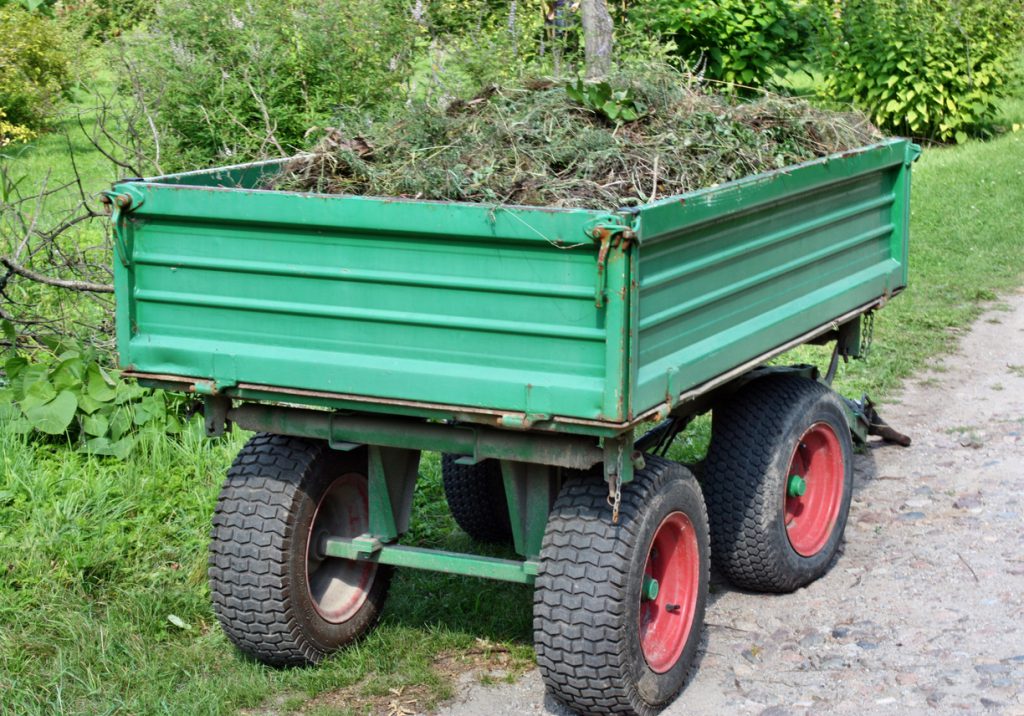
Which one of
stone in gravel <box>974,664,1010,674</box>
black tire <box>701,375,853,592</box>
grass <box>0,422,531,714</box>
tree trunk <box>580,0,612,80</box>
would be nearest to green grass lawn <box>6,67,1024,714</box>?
grass <box>0,422,531,714</box>

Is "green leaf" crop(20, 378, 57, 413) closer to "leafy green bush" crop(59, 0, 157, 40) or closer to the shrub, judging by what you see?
the shrub

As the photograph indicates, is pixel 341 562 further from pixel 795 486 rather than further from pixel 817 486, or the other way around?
pixel 817 486

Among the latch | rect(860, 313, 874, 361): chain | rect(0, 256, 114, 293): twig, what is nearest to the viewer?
the latch

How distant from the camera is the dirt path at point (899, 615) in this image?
430 cm

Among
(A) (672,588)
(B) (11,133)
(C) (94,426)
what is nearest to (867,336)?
(A) (672,588)

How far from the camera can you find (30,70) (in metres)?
12.9

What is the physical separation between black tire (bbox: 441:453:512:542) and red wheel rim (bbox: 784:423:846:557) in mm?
1128

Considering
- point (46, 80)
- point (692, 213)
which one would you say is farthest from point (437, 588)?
point (46, 80)

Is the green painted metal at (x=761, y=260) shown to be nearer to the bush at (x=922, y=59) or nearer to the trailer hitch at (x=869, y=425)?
the trailer hitch at (x=869, y=425)

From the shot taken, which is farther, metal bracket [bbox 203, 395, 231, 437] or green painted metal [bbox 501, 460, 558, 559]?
metal bracket [bbox 203, 395, 231, 437]

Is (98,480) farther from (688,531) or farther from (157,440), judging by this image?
(688,531)

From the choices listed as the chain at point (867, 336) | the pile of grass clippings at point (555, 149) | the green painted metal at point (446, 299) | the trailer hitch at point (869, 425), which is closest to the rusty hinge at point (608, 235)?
the green painted metal at point (446, 299)

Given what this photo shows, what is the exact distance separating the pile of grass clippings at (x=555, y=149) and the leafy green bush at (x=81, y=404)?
1663 millimetres

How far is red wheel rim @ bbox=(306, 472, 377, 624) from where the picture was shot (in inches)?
181
